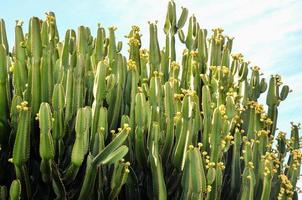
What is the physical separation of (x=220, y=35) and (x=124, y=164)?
339 cm

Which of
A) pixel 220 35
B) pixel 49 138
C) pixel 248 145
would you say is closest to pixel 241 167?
pixel 248 145

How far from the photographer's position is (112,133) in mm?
5973

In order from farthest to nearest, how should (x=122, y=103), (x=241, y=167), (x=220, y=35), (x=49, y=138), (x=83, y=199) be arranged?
(x=220, y=35), (x=241, y=167), (x=122, y=103), (x=83, y=199), (x=49, y=138)

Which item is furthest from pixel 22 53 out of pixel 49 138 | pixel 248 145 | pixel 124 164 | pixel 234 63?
pixel 234 63

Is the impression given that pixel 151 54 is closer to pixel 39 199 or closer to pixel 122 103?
pixel 122 103

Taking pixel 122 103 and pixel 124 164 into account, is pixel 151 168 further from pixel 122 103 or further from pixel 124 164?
pixel 122 103

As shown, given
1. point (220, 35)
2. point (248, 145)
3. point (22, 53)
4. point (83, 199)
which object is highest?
point (220, 35)

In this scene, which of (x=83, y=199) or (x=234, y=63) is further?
(x=234, y=63)

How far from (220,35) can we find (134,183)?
10.3 feet

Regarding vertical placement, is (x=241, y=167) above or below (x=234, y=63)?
below

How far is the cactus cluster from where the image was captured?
5438 millimetres

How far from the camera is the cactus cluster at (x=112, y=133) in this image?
17.8ft

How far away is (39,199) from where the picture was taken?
5734 mm

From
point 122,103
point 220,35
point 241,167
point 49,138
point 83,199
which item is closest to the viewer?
point 49,138
